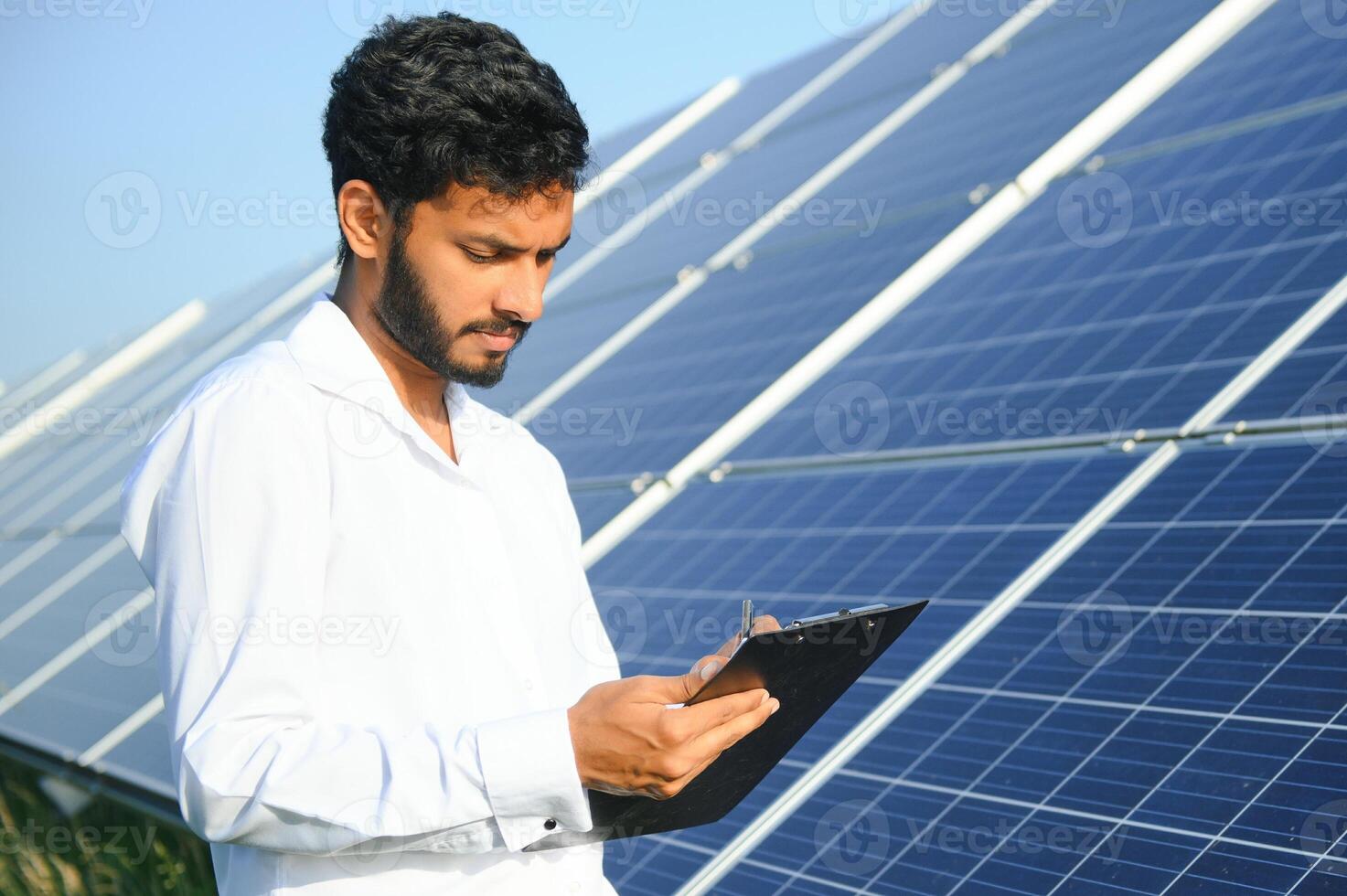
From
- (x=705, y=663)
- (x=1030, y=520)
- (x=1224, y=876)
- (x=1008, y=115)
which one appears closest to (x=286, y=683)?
(x=705, y=663)

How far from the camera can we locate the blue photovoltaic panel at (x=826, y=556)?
Result: 16.1 ft

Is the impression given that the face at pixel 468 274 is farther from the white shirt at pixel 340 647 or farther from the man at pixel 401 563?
the white shirt at pixel 340 647

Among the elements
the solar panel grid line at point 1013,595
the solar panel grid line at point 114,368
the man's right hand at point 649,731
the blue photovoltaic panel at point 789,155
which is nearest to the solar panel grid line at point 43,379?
the solar panel grid line at point 114,368

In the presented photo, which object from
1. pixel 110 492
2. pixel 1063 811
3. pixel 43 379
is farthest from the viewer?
pixel 43 379

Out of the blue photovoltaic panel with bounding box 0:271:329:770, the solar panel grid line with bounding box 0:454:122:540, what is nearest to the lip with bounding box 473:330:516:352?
the blue photovoltaic panel with bounding box 0:271:329:770

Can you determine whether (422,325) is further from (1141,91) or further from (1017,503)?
(1141,91)

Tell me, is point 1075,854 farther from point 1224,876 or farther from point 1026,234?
point 1026,234

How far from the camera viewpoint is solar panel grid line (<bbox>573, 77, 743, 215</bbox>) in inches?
591

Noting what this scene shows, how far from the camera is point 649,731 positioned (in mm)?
2156

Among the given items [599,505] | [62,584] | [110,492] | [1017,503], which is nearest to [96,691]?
[62,584]

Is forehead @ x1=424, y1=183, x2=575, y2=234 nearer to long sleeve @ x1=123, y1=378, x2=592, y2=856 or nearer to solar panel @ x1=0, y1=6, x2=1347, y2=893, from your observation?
long sleeve @ x1=123, y1=378, x2=592, y2=856

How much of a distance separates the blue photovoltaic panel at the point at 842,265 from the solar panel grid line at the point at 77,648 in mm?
2706

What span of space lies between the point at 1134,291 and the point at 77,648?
21.6 ft

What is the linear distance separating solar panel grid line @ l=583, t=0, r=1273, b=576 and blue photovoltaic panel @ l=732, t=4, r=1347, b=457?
124 mm
